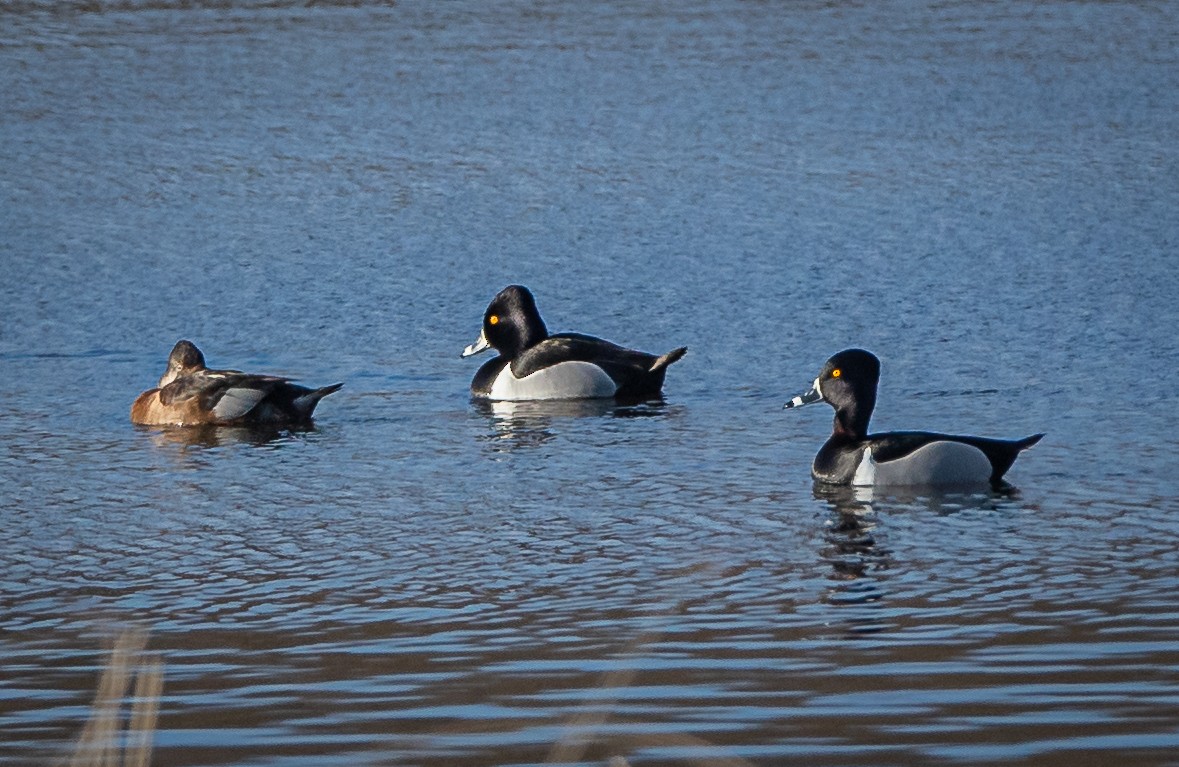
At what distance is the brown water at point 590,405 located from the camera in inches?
234

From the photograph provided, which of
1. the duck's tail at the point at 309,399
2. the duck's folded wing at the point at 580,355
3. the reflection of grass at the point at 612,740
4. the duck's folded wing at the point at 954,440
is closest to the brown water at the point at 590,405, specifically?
the reflection of grass at the point at 612,740

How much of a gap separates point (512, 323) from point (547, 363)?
60 centimetres

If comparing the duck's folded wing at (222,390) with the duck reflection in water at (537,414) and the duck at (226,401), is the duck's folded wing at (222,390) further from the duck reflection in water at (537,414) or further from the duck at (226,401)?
the duck reflection in water at (537,414)

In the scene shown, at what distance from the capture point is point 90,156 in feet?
63.2

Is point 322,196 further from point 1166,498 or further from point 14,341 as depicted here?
point 1166,498

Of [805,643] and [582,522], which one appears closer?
[805,643]

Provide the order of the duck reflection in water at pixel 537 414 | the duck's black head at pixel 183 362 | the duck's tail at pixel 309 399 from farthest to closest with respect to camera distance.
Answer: the duck's black head at pixel 183 362
the duck's tail at pixel 309 399
the duck reflection in water at pixel 537 414

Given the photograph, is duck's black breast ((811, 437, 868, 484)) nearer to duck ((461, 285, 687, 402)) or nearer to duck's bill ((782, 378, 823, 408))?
duck's bill ((782, 378, 823, 408))

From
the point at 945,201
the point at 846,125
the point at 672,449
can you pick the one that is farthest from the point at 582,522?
the point at 846,125

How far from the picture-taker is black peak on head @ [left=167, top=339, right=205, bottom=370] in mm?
12102

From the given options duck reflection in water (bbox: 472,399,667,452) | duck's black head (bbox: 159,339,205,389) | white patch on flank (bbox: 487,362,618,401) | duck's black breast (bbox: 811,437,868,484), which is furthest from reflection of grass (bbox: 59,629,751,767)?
white patch on flank (bbox: 487,362,618,401)

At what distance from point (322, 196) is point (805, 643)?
11.8 metres

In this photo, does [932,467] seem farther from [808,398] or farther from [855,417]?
[808,398]

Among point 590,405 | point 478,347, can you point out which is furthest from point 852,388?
point 478,347
